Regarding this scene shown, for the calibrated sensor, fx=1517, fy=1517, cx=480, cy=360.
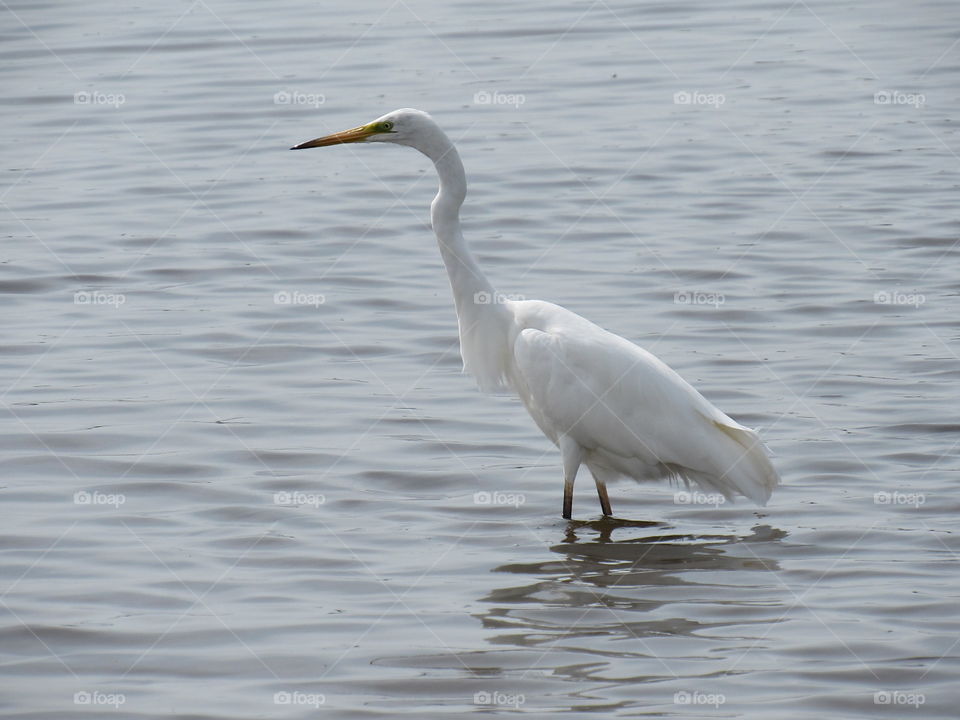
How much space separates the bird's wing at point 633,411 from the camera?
22.8ft

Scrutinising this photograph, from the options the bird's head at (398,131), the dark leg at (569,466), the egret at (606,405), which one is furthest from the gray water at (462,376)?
the bird's head at (398,131)

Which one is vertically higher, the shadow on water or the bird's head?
the bird's head

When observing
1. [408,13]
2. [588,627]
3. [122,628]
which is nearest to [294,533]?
[122,628]

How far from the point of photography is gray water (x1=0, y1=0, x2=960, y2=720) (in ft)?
18.3

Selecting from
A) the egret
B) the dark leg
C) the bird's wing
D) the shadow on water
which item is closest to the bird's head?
the egret

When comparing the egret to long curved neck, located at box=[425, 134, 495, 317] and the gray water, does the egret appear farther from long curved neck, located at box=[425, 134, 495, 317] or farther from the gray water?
the gray water

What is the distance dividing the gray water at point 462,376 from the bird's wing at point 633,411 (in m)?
0.33

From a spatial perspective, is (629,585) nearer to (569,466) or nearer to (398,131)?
(569,466)

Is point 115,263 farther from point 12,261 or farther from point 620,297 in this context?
point 620,297

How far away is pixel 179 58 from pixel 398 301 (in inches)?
366

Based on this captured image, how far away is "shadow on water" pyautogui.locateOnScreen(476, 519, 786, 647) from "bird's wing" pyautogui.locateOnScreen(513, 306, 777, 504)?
33cm

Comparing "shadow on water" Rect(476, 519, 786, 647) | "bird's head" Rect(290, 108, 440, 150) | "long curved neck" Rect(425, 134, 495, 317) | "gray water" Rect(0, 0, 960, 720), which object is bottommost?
"shadow on water" Rect(476, 519, 786, 647)

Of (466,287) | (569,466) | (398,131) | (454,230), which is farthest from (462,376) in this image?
(398,131)

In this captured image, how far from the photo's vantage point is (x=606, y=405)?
703 cm
